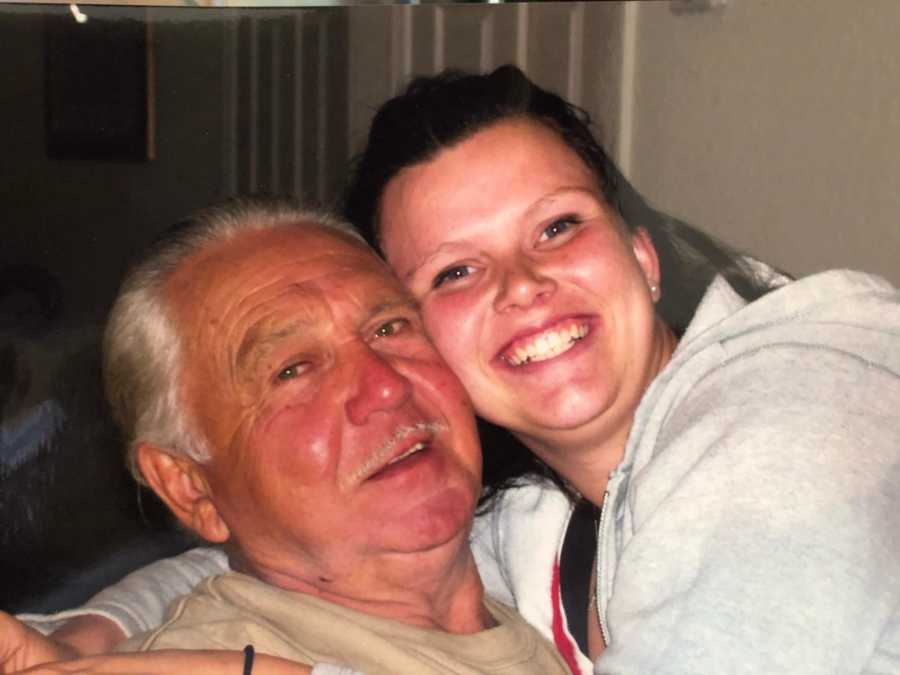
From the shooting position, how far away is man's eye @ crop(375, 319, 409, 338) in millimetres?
1024

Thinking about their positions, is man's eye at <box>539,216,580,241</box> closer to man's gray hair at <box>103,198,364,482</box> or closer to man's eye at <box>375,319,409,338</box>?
man's eye at <box>375,319,409,338</box>

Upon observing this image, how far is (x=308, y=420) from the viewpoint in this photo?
3.09 ft

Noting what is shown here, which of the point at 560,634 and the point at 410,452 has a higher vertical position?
the point at 410,452

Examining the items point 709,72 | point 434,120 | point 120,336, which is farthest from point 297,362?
point 709,72

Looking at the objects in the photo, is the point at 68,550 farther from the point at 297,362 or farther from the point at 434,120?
the point at 434,120

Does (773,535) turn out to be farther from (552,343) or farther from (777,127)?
(777,127)

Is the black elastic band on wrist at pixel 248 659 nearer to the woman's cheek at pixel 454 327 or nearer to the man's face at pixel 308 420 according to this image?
the man's face at pixel 308 420

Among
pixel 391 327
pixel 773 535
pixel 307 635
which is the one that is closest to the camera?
pixel 773 535

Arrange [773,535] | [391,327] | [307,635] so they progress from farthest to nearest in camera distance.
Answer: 1. [391,327]
2. [307,635]
3. [773,535]

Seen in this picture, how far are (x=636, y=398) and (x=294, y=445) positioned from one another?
32 centimetres

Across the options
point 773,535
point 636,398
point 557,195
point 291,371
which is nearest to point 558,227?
point 557,195

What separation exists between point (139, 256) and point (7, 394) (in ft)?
0.48

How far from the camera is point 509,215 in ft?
3.38

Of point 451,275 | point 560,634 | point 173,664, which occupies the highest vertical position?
point 451,275
